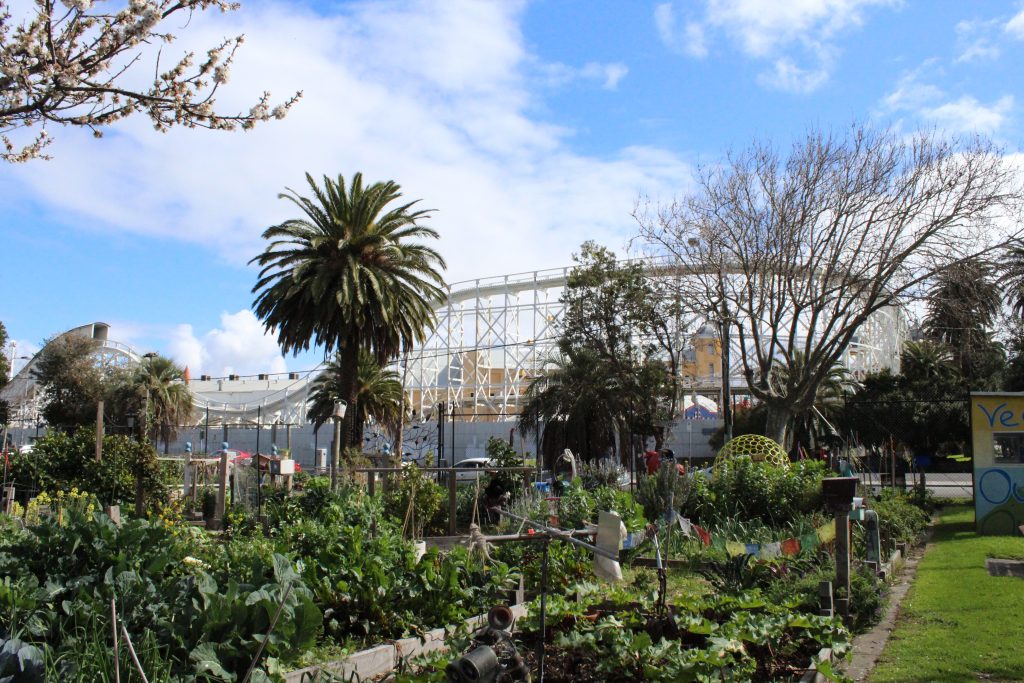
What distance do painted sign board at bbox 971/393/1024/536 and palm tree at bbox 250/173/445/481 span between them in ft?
49.1

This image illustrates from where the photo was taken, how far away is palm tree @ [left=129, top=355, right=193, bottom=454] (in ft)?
153

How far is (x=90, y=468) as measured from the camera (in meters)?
16.4

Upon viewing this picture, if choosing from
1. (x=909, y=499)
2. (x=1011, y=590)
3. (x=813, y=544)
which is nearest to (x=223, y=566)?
(x=813, y=544)

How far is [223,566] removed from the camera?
6.39 metres

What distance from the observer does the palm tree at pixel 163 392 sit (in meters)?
46.8

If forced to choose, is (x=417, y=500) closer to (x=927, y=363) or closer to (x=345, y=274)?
(x=345, y=274)

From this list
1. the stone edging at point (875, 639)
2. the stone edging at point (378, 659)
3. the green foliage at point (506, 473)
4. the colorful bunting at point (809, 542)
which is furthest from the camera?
the green foliage at point (506, 473)

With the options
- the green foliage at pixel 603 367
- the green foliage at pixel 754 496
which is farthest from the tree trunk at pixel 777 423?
the green foliage at pixel 754 496

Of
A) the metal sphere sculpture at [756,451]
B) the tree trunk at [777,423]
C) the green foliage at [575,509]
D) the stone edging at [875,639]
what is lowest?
the stone edging at [875,639]

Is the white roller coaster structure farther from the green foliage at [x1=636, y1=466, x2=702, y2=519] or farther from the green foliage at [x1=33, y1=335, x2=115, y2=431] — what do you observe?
the green foliage at [x1=636, y1=466, x2=702, y2=519]

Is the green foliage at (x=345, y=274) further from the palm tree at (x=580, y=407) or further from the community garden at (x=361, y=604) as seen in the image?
the community garden at (x=361, y=604)

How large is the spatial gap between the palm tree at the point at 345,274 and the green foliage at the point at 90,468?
289 inches

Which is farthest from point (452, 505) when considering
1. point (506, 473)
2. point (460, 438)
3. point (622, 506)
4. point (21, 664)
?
point (460, 438)

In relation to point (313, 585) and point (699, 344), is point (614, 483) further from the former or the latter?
point (699, 344)
